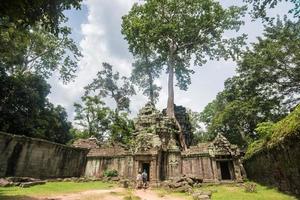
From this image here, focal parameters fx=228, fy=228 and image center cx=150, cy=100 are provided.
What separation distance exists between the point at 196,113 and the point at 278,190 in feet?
121

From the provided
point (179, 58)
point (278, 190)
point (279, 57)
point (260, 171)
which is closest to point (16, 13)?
point (278, 190)

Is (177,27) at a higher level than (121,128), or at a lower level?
higher

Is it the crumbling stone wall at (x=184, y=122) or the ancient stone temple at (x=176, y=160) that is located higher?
the crumbling stone wall at (x=184, y=122)

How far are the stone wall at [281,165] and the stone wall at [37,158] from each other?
18.5 m

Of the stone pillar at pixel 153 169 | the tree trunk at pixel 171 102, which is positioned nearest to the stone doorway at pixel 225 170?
the tree trunk at pixel 171 102

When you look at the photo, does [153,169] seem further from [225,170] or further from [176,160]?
[225,170]

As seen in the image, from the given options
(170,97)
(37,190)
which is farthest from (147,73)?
(37,190)

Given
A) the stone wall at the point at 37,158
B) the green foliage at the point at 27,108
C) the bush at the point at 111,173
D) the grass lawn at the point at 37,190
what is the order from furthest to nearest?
the green foliage at the point at 27,108 < the bush at the point at 111,173 < the stone wall at the point at 37,158 < the grass lawn at the point at 37,190

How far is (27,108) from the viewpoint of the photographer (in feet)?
85.8

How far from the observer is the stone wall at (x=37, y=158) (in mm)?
18172

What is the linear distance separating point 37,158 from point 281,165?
19.4m

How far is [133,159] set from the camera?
850 inches

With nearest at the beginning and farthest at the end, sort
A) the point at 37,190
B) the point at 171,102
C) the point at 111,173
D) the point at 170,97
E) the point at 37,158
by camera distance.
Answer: the point at 37,190 → the point at 37,158 → the point at 111,173 → the point at 171,102 → the point at 170,97

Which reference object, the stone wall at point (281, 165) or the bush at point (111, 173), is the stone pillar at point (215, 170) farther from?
the bush at point (111, 173)
